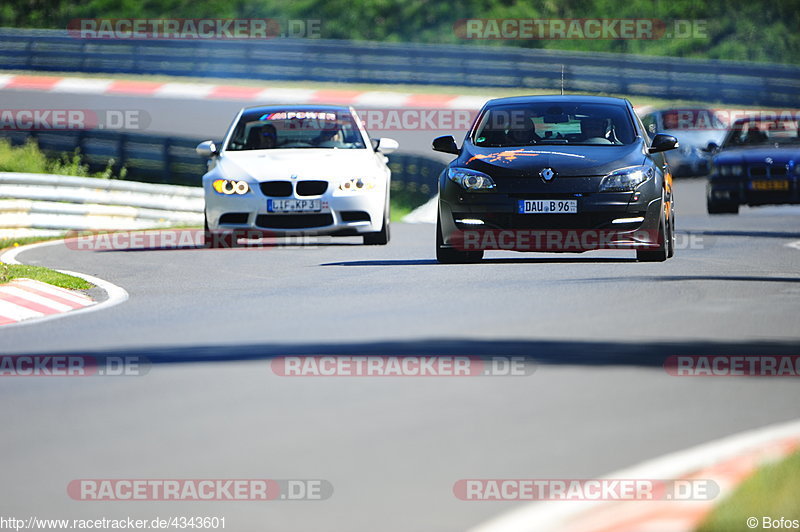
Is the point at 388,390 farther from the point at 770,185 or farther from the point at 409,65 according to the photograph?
the point at 409,65

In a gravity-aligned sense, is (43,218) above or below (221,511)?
below

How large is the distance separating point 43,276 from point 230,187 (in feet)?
10.8

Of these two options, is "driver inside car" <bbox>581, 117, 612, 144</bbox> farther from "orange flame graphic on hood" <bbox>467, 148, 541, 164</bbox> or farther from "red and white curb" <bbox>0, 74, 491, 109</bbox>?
"red and white curb" <bbox>0, 74, 491, 109</bbox>

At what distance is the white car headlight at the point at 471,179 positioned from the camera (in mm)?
13797

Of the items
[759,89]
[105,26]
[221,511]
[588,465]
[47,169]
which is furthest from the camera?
[105,26]

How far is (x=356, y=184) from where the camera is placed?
54.7 ft

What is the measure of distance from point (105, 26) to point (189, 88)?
39.2 ft

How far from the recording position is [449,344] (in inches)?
369

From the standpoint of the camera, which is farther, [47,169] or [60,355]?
[47,169]

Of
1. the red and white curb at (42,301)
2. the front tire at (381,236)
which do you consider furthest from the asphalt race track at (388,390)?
the front tire at (381,236)

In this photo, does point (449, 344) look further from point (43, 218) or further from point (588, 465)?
point (43, 218)

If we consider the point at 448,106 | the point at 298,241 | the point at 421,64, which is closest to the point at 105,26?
the point at 421,64

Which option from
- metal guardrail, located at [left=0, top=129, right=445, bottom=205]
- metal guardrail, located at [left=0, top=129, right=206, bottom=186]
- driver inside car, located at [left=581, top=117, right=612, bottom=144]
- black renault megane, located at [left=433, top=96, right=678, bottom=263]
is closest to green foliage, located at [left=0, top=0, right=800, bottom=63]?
metal guardrail, located at [left=0, top=129, right=445, bottom=205]

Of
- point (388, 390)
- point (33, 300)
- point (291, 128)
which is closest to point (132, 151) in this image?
point (291, 128)
